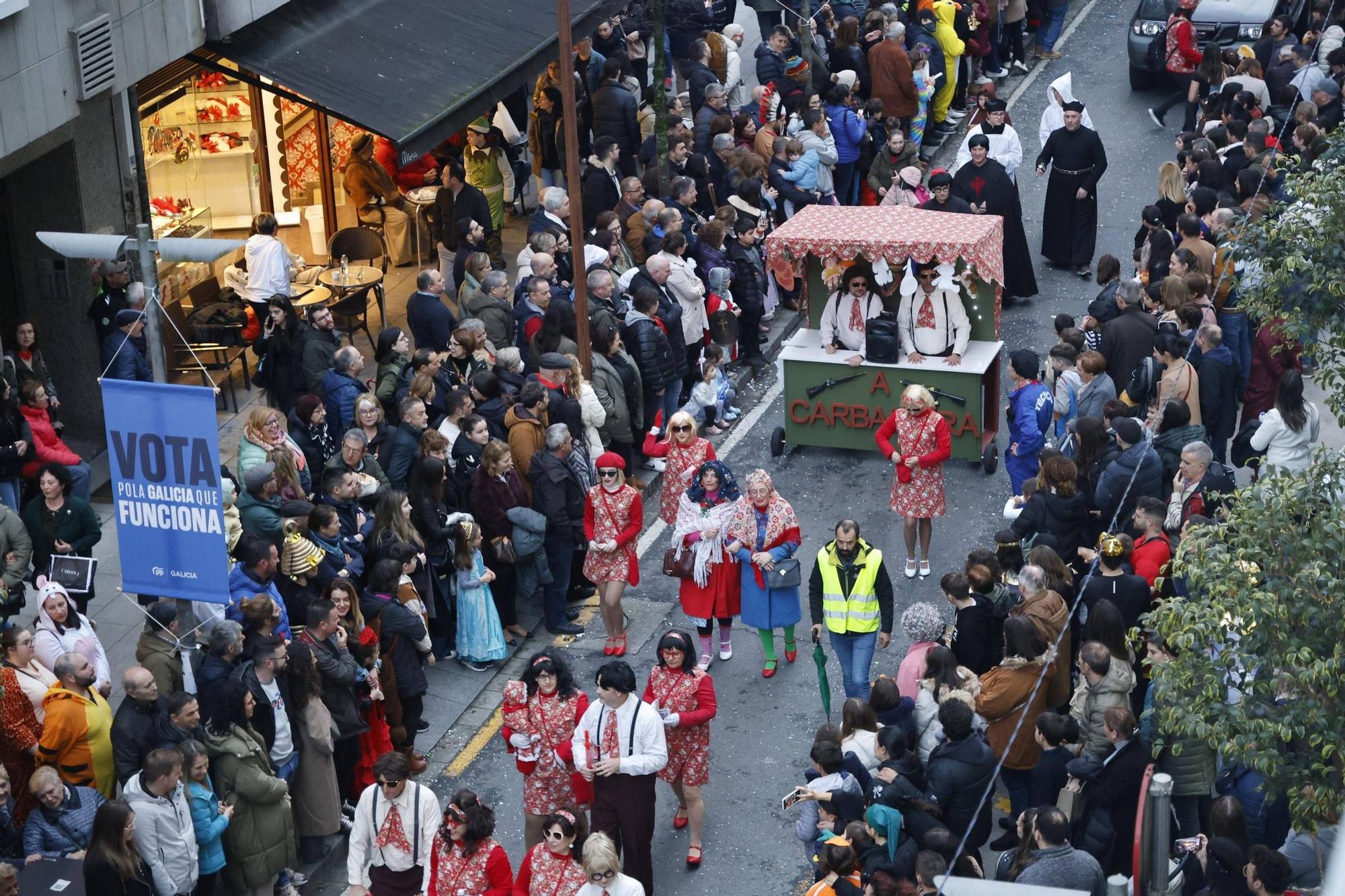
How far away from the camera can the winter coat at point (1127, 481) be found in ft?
42.8

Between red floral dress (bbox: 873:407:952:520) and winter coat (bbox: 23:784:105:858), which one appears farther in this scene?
red floral dress (bbox: 873:407:952:520)

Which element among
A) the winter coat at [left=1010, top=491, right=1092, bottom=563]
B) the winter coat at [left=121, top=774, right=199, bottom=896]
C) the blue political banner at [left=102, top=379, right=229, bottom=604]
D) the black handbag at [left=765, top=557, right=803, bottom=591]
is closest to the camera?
the winter coat at [left=121, top=774, right=199, bottom=896]

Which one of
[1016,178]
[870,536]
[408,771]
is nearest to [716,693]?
[870,536]

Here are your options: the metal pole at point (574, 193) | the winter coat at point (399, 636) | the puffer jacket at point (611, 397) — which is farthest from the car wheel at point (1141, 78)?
the winter coat at point (399, 636)

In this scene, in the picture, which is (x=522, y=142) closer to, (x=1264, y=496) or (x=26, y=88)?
(x=26, y=88)

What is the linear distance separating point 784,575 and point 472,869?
3.68 metres

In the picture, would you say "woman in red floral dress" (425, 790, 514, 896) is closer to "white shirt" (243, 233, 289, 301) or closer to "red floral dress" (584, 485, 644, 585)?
"red floral dress" (584, 485, 644, 585)

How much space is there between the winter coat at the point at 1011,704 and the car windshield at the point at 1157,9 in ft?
53.8

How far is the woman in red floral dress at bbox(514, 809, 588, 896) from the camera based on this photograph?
384 inches

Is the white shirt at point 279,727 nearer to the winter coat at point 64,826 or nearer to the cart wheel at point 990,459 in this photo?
the winter coat at point 64,826

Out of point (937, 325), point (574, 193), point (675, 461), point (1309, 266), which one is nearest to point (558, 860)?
point (675, 461)

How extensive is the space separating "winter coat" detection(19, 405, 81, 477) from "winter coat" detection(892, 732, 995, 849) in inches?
266

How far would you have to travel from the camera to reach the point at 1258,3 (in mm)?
24969

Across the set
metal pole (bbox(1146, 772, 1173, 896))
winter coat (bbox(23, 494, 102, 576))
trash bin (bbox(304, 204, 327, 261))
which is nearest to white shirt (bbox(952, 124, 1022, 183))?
trash bin (bbox(304, 204, 327, 261))
